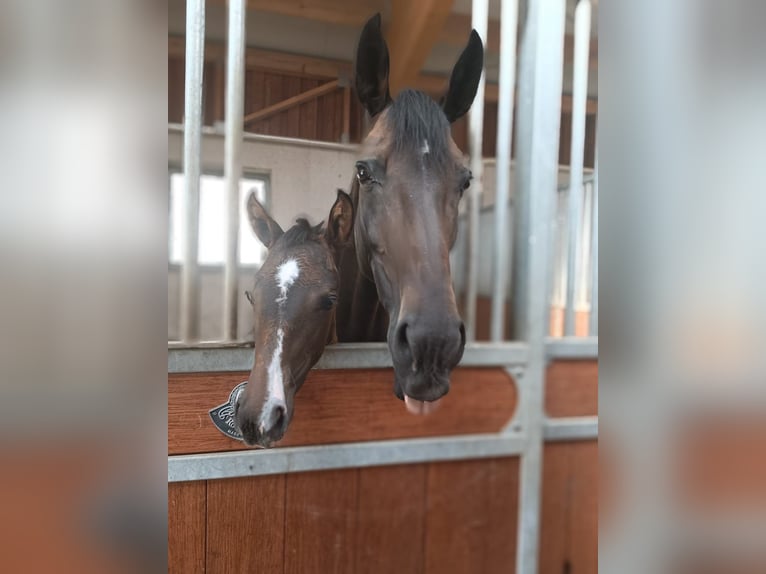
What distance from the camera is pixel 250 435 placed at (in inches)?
21.7

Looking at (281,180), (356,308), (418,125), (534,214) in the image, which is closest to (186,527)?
(356,308)

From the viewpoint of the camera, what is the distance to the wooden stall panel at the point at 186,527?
632 millimetres

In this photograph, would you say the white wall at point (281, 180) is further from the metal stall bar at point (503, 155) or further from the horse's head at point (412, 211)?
the metal stall bar at point (503, 155)

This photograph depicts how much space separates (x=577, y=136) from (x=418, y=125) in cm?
35

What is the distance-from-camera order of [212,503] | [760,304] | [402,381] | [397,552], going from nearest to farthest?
[760,304] → [402,381] → [212,503] → [397,552]

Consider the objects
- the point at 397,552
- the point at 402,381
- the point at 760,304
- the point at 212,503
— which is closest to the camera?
the point at 760,304

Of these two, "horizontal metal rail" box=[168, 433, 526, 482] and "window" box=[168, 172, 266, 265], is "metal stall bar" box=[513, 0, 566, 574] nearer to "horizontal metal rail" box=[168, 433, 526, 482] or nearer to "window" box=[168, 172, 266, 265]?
"horizontal metal rail" box=[168, 433, 526, 482]

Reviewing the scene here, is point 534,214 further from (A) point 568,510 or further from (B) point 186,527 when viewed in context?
(B) point 186,527

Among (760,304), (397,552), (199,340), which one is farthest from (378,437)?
(760,304)

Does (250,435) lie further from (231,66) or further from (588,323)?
(588,323)

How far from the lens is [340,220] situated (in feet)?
2.04

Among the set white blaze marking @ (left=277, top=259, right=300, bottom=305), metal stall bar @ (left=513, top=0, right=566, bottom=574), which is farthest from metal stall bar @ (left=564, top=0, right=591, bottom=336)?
white blaze marking @ (left=277, top=259, right=300, bottom=305)

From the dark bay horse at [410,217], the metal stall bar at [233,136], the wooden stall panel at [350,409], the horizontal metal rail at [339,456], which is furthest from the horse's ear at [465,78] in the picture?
the horizontal metal rail at [339,456]

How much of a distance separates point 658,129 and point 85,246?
540 mm
